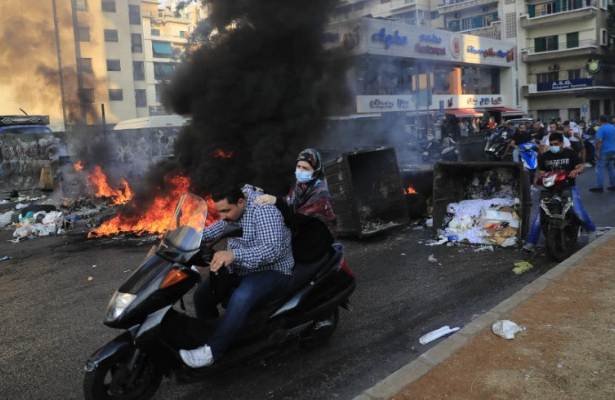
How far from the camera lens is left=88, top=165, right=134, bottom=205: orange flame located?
43.2ft

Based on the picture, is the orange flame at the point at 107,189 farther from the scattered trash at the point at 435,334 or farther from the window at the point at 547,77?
the window at the point at 547,77

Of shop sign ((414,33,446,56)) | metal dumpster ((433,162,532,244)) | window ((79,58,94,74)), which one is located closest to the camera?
metal dumpster ((433,162,532,244))

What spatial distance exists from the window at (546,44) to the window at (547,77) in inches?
81.0

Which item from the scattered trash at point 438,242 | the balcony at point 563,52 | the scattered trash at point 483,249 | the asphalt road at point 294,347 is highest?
the balcony at point 563,52

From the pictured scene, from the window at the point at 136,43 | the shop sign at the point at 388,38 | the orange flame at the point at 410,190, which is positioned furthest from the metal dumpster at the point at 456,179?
the window at the point at 136,43

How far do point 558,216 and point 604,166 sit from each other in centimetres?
666

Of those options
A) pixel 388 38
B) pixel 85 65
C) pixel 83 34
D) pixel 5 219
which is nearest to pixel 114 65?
pixel 85 65

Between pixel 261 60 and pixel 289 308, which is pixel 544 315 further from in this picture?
pixel 261 60

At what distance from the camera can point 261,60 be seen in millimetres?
11305

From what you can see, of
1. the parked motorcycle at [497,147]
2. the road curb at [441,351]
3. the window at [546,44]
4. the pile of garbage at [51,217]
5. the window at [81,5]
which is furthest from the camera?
the window at [546,44]

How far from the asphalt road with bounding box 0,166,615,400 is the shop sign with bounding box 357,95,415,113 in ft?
54.4

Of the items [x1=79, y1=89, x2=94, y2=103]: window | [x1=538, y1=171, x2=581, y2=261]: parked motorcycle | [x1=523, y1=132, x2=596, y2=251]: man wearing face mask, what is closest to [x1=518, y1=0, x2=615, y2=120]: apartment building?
[x1=79, y1=89, x2=94, y2=103]: window

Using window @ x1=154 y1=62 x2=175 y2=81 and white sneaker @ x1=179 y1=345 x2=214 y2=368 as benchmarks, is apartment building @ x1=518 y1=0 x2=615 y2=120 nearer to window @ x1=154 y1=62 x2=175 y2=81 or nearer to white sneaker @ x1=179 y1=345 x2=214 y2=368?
window @ x1=154 y1=62 x2=175 y2=81

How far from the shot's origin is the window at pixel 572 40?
43031mm
